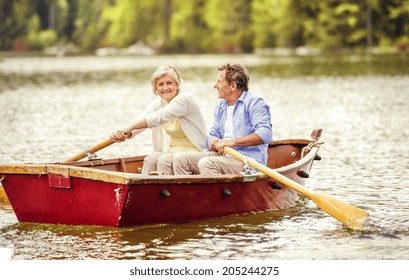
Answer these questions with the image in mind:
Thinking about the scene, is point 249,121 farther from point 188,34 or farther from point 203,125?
point 188,34

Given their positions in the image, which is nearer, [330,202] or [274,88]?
[330,202]

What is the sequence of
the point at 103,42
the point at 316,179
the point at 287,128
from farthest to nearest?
the point at 103,42 < the point at 287,128 < the point at 316,179

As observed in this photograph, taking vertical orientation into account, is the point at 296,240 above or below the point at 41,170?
below

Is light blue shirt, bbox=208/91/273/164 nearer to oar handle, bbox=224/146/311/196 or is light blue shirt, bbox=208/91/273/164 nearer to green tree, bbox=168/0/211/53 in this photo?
oar handle, bbox=224/146/311/196

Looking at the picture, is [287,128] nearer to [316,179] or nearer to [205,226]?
[316,179]

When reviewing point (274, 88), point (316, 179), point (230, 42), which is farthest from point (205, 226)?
point (230, 42)

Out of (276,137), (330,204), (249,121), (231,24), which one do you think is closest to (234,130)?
(249,121)

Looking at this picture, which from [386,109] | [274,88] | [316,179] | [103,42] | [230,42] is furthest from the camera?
[103,42]

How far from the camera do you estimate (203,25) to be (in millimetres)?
103062

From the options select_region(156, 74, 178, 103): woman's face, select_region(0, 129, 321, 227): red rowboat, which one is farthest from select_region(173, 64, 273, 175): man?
select_region(156, 74, 178, 103): woman's face

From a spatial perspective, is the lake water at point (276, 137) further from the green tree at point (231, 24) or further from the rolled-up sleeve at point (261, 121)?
the green tree at point (231, 24)

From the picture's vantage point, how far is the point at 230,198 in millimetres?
9875

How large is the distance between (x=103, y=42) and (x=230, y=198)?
104m

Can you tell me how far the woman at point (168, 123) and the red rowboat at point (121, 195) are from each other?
536 mm
